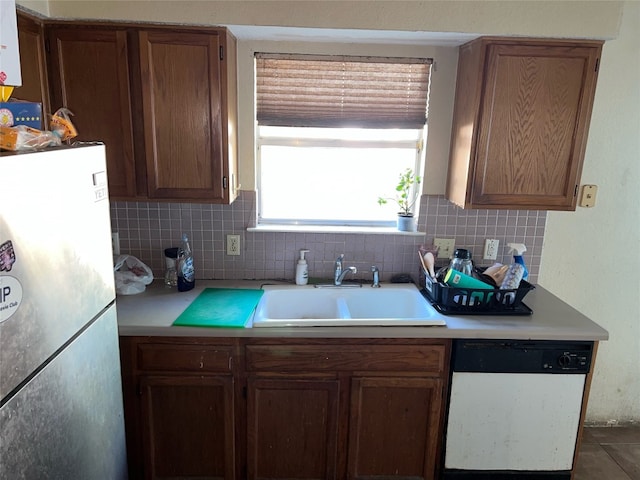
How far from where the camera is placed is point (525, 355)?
1.96 meters

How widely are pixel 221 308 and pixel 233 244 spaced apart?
17.1 inches

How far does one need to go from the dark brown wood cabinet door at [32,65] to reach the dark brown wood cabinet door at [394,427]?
5.39 ft

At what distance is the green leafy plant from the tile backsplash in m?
0.09

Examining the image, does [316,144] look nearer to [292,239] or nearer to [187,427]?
[292,239]

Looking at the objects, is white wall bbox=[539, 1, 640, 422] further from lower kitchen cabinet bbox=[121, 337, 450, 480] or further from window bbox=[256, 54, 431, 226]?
lower kitchen cabinet bbox=[121, 337, 450, 480]

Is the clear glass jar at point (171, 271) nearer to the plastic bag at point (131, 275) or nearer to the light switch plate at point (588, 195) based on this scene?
the plastic bag at point (131, 275)

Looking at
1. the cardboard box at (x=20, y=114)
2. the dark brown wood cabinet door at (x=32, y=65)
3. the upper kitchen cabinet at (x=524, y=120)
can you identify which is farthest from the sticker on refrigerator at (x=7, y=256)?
the upper kitchen cabinet at (x=524, y=120)

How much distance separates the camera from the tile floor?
7.90 ft

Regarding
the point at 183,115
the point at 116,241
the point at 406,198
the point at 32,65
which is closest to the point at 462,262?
the point at 406,198

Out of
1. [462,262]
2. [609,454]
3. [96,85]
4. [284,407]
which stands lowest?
[609,454]

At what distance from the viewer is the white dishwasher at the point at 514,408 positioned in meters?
1.96

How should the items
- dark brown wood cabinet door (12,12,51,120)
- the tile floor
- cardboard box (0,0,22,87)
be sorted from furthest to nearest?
1. the tile floor
2. dark brown wood cabinet door (12,12,51,120)
3. cardboard box (0,0,22,87)

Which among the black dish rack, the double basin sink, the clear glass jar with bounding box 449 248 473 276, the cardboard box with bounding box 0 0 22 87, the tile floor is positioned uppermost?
the cardboard box with bounding box 0 0 22 87

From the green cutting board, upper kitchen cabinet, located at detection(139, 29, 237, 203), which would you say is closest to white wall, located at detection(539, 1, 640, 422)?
the green cutting board
